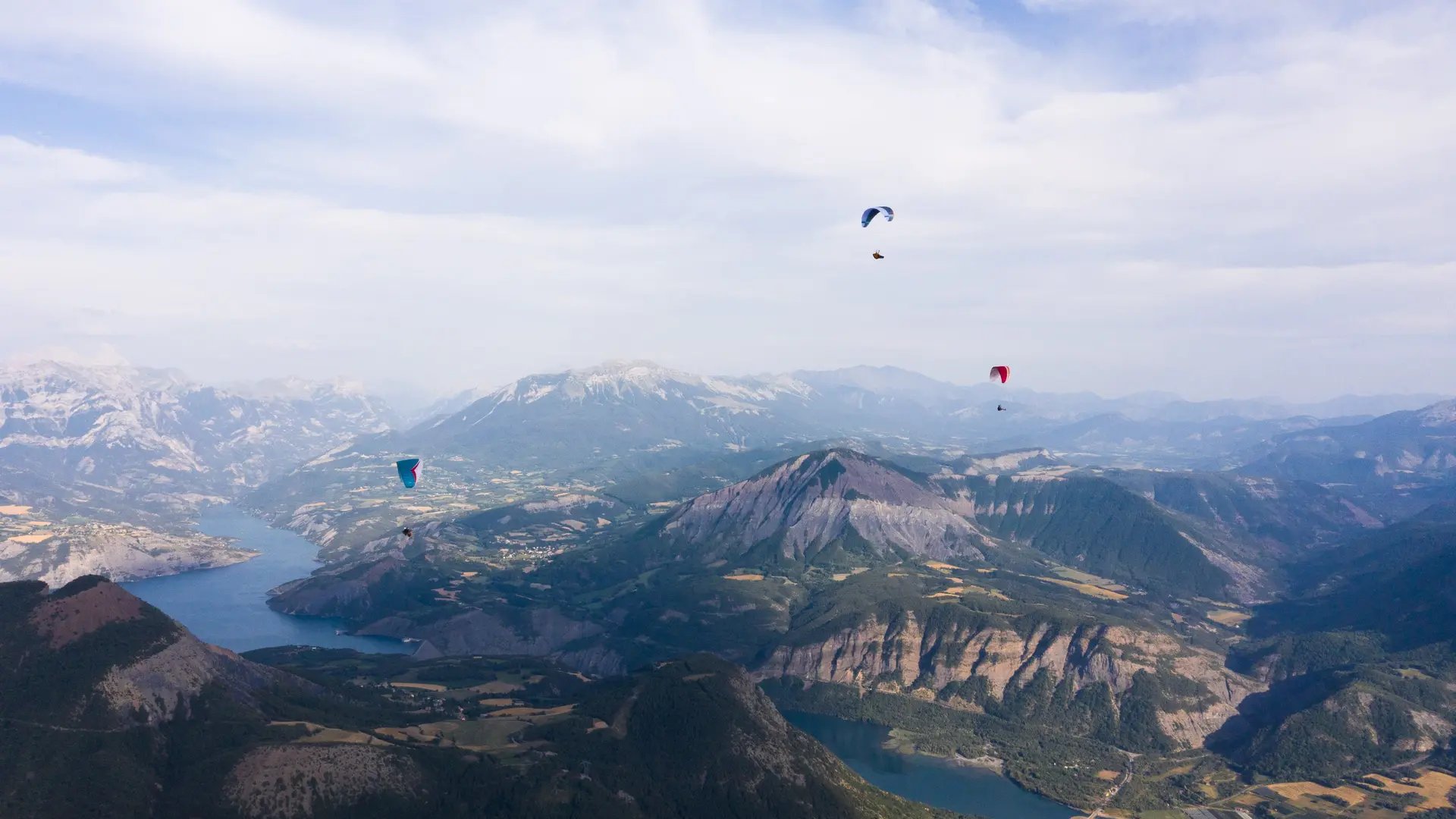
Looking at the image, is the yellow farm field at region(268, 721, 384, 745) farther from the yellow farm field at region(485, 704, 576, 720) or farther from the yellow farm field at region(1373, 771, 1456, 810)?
the yellow farm field at region(1373, 771, 1456, 810)

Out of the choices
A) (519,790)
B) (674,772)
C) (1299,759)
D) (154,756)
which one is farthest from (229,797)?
(1299,759)

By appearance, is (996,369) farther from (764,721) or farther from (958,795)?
(958,795)

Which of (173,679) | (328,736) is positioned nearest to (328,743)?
(328,736)

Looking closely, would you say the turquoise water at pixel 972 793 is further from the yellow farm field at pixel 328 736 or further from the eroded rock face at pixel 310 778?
the yellow farm field at pixel 328 736

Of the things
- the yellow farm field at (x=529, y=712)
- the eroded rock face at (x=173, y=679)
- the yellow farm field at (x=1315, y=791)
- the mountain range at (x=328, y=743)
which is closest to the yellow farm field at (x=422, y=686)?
the mountain range at (x=328, y=743)

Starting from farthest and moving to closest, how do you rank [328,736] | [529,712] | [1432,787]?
[1432,787], [529,712], [328,736]

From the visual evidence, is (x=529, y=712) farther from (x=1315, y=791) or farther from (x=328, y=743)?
(x=1315, y=791)

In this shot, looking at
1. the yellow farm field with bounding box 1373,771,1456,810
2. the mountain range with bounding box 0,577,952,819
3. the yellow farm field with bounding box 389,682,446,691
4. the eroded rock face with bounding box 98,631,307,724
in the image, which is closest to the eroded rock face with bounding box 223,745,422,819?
the mountain range with bounding box 0,577,952,819

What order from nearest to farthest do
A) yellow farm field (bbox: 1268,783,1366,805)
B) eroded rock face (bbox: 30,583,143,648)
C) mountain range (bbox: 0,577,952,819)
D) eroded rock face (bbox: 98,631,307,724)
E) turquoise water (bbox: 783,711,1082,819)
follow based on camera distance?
1. mountain range (bbox: 0,577,952,819)
2. eroded rock face (bbox: 98,631,307,724)
3. eroded rock face (bbox: 30,583,143,648)
4. yellow farm field (bbox: 1268,783,1366,805)
5. turquoise water (bbox: 783,711,1082,819)
